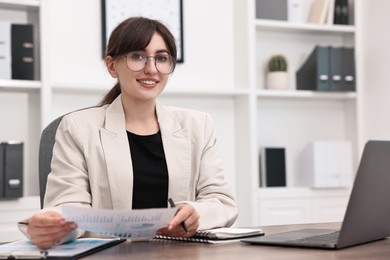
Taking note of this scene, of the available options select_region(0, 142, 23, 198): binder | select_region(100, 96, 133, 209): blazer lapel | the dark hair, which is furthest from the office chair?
select_region(0, 142, 23, 198): binder

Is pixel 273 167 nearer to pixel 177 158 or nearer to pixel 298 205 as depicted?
pixel 298 205

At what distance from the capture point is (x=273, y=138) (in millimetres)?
3809

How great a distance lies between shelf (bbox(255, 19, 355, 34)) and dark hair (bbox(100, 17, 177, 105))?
5.80 feet

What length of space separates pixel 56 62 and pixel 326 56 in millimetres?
1617

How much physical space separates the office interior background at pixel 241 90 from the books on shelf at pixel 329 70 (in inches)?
2.8

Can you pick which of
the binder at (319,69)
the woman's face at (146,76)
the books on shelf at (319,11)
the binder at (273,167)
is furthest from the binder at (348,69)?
the woman's face at (146,76)

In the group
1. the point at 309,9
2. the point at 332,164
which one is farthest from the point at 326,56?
the point at 332,164

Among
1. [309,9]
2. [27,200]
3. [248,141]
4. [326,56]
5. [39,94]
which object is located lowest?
[27,200]

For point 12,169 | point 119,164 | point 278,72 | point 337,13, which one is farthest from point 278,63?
point 119,164

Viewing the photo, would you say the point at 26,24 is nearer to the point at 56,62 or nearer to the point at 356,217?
the point at 56,62

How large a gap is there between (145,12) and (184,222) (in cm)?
225

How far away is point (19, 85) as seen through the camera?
3.06 meters

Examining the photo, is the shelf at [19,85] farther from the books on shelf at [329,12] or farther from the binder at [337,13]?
the binder at [337,13]

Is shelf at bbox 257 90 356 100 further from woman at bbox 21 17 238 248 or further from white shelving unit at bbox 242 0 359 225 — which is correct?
woman at bbox 21 17 238 248
